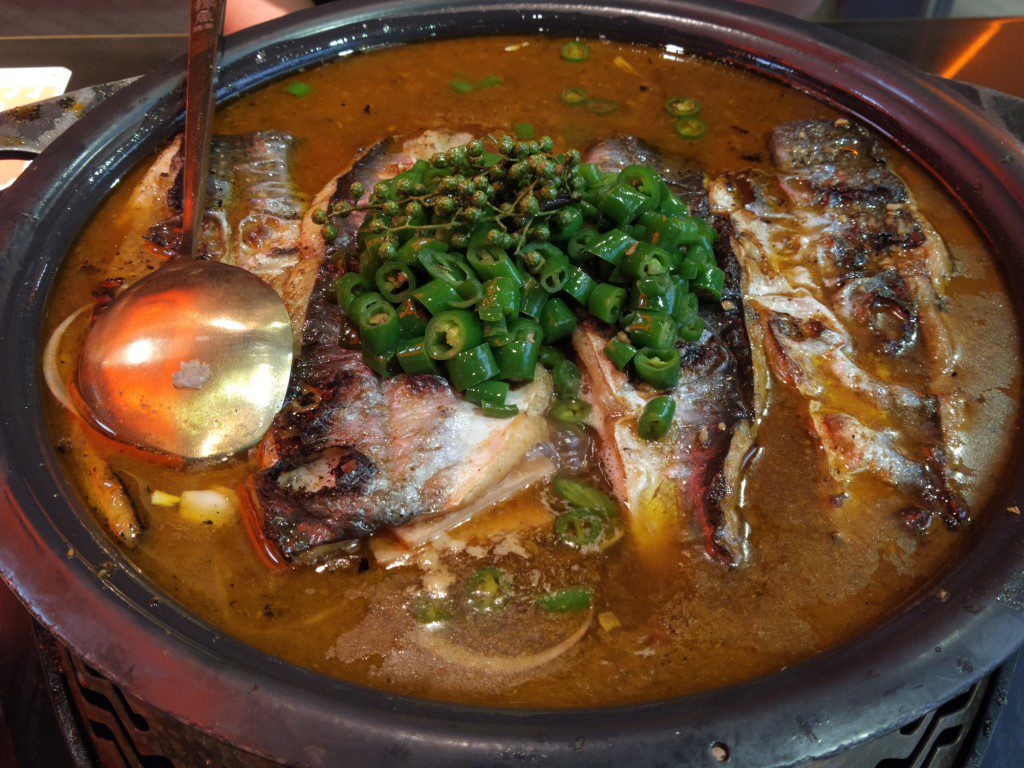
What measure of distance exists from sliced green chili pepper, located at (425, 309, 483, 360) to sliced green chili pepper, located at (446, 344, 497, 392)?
0.02 m

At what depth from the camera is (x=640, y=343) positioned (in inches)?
93.2

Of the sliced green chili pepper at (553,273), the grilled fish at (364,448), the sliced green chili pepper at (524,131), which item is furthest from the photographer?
the sliced green chili pepper at (524,131)

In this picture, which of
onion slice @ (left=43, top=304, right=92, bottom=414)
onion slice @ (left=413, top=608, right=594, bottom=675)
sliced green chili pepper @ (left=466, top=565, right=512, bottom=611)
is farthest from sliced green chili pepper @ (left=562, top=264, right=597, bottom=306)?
onion slice @ (left=43, top=304, right=92, bottom=414)

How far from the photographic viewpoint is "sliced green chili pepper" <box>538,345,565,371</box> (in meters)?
2.47

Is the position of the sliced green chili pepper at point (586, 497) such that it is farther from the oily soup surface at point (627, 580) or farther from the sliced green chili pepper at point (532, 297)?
the sliced green chili pepper at point (532, 297)

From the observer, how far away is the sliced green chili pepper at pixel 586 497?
7.63ft

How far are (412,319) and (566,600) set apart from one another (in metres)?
0.94

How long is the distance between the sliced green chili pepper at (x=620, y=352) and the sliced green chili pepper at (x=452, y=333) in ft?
1.35

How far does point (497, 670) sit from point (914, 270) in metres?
2.01

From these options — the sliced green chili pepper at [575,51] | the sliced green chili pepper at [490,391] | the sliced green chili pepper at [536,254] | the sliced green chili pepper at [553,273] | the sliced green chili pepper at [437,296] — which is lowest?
the sliced green chili pepper at [490,391]

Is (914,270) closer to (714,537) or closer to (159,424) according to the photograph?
(714,537)

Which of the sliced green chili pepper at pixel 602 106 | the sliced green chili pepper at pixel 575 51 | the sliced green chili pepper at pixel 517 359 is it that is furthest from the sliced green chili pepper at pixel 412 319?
the sliced green chili pepper at pixel 575 51

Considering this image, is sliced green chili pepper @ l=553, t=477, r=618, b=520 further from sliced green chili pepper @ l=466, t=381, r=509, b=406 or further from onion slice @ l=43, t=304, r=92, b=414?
onion slice @ l=43, t=304, r=92, b=414

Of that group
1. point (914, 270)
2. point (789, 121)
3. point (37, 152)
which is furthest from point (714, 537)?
point (37, 152)
